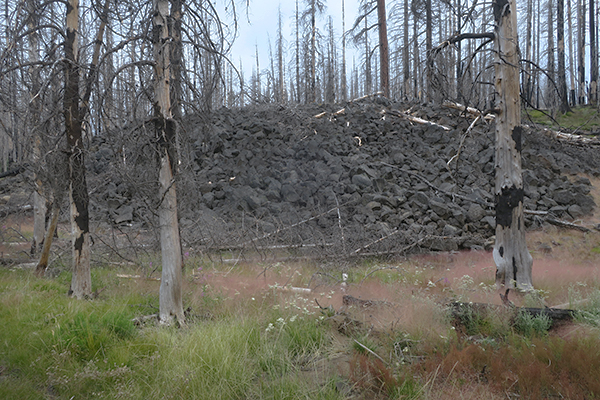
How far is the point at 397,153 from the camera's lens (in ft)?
49.0

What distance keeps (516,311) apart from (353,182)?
8.91 metres

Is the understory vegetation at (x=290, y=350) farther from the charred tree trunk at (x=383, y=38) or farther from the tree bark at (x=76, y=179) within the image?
the charred tree trunk at (x=383, y=38)

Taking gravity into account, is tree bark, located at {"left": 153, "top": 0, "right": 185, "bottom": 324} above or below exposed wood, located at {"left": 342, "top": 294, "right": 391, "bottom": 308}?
above

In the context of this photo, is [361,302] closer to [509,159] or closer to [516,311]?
[516,311]

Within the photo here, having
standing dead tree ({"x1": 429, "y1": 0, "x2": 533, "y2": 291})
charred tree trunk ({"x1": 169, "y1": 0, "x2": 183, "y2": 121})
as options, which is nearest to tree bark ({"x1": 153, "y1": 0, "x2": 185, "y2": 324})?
charred tree trunk ({"x1": 169, "y1": 0, "x2": 183, "y2": 121})

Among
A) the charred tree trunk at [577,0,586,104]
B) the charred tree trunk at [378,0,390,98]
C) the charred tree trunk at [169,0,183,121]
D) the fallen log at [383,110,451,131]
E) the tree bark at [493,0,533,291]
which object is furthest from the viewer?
the charred tree trunk at [577,0,586,104]

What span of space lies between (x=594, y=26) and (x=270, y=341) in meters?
37.3

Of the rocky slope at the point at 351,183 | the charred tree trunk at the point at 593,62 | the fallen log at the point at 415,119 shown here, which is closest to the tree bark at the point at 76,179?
the rocky slope at the point at 351,183

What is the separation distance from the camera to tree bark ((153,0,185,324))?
475cm

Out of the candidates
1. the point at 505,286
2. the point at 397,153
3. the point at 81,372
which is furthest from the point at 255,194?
the point at 81,372

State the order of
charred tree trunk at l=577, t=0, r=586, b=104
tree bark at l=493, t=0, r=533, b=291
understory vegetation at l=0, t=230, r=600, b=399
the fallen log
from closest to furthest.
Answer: understory vegetation at l=0, t=230, r=600, b=399 → tree bark at l=493, t=0, r=533, b=291 → the fallen log → charred tree trunk at l=577, t=0, r=586, b=104

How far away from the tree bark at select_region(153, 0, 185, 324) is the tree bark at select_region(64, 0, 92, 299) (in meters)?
2.20

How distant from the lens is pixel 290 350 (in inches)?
170

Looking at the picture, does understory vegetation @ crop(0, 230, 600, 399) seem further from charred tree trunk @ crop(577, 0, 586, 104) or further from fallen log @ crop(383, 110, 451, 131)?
charred tree trunk @ crop(577, 0, 586, 104)
